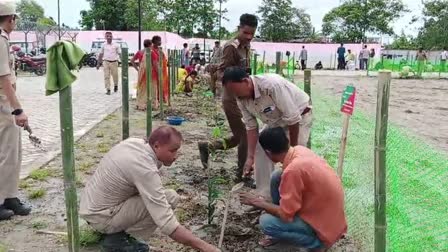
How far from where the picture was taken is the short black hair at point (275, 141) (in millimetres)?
3816

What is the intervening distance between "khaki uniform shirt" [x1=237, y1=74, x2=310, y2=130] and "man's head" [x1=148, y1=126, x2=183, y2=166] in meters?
1.42

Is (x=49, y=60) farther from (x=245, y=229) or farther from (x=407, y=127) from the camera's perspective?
(x=407, y=127)

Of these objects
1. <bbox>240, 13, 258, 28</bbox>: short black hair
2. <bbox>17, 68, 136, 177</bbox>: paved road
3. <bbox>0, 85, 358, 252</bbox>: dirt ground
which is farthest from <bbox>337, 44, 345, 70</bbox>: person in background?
<bbox>240, 13, 258, 28</bbox>: short black hair

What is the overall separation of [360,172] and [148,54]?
11.4 feet

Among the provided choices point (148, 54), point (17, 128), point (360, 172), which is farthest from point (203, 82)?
point (17, 128)

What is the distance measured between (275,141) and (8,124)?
253cm

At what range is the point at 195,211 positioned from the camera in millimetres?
5285

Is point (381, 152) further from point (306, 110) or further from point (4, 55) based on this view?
Answer: point (4, 55)

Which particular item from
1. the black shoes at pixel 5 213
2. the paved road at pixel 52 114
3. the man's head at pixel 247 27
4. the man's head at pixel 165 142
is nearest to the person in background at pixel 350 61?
the paved road at pixel 52 114

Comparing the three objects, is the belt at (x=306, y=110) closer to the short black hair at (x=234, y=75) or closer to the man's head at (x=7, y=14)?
the short black hair at (x=234, y=75)

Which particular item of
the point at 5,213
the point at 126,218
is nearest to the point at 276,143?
the point at 126,218

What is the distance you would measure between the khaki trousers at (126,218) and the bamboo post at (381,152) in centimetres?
151

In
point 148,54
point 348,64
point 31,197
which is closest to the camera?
point 31,197

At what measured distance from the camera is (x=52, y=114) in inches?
460
